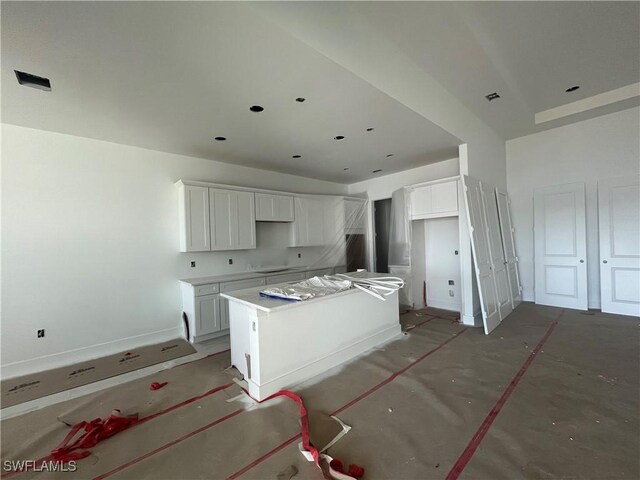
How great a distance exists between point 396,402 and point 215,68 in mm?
3070

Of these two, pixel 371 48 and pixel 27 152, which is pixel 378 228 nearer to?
pixel 371 48

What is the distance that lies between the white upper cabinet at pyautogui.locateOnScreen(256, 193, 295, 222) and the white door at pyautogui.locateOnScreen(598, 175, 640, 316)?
16.6 ft

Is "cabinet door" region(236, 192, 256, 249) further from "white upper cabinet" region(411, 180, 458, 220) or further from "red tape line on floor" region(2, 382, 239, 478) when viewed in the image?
"white upper cabinet" region(411, 180, 458, 220)

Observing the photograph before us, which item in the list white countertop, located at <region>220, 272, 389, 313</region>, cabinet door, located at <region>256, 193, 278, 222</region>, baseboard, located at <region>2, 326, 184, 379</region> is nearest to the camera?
white countertop, located at <region>220, 272, 389, 313</region>

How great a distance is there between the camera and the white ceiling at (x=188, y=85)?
1.67m

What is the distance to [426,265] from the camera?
5137mm

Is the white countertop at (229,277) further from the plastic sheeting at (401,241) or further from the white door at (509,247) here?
the white door at (509,247)

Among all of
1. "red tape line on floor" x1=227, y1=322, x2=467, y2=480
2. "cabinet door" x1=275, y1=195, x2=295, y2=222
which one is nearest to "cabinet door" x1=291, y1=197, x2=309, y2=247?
"cabinet door" x1=275, y1=195, x2=295, y2=222

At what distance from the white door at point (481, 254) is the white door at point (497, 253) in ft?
0.45

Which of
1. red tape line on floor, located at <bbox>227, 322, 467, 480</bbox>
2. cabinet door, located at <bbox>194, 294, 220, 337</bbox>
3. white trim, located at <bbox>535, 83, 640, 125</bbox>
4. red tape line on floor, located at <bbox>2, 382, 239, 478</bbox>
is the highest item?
white trim, located at <bbox>535, 83, 640, 125</bbox>

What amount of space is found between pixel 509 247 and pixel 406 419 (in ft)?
13.7

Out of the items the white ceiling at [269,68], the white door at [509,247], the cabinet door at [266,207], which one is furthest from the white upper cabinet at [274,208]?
the white door at [509,247]

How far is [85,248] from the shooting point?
329 cm

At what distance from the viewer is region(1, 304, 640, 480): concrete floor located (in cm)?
157
